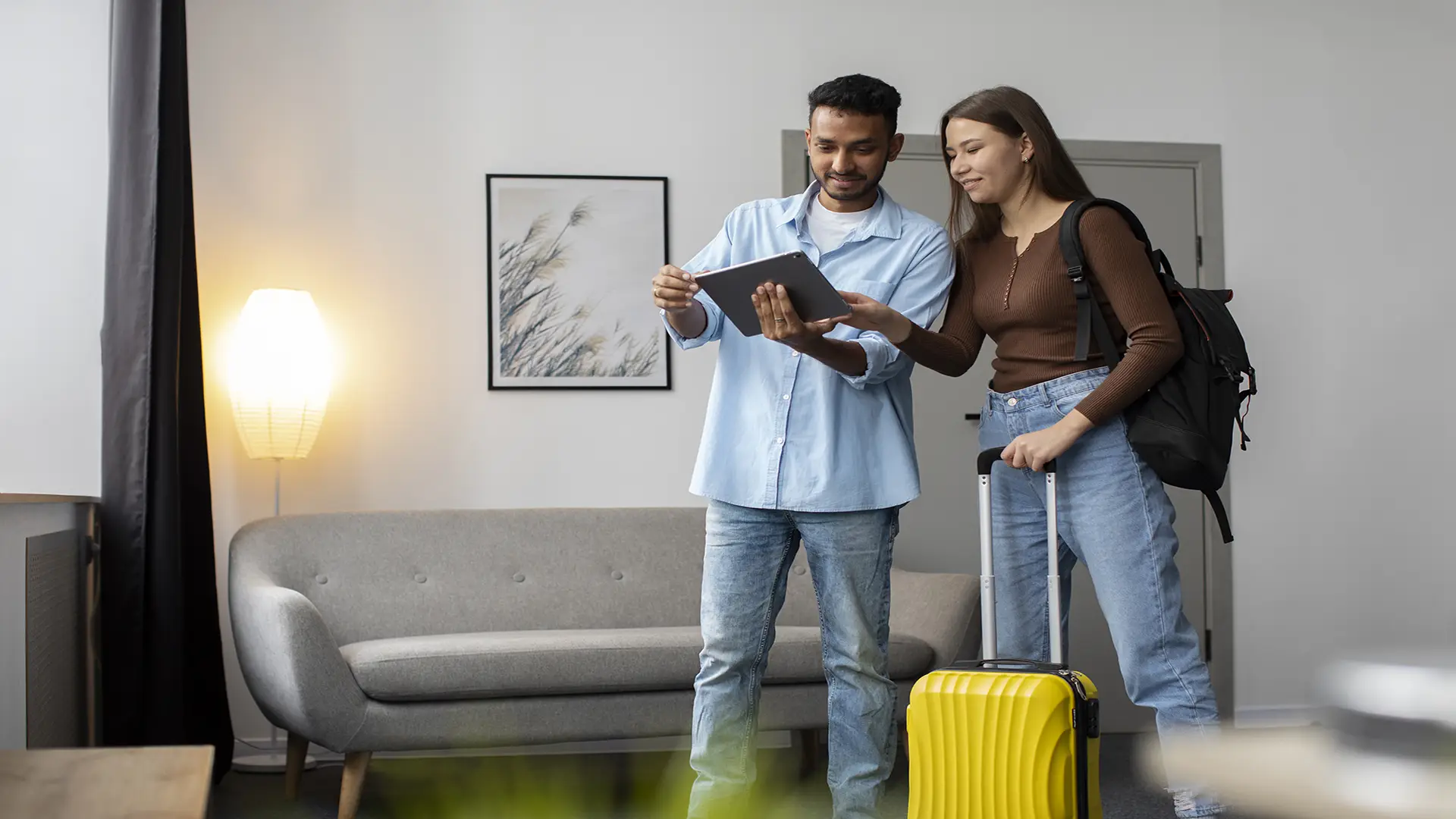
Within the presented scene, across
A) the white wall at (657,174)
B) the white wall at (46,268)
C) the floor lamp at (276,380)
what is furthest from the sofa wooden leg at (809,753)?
the white wall at (46,268)

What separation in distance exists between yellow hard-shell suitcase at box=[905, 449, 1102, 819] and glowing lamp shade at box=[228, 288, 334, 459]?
220 cm

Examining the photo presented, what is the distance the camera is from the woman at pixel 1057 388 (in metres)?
1.89

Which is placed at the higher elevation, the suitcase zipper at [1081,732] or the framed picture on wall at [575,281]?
the framed picture on wall at [575,281]

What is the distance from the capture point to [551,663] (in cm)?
285

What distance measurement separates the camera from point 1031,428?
2.01 meters

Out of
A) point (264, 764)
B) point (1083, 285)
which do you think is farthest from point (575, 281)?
point (1083, 285)

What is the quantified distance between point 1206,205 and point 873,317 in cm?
263

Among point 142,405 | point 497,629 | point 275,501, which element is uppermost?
point 142,405

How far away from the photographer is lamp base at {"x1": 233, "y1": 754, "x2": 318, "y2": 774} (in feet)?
11.2

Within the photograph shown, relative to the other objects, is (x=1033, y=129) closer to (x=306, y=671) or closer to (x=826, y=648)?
(x=826, y=648)

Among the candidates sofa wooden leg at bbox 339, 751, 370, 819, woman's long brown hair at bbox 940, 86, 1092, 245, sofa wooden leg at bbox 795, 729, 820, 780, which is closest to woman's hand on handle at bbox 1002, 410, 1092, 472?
woman's long brown hair at bbox 940, 86, 1092, 245

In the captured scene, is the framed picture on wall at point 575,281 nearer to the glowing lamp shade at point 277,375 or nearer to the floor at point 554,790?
the glowing lamp shade at point 277,375

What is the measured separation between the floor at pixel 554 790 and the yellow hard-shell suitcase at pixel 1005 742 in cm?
108

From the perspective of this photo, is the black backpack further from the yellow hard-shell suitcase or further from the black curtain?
the black curtain
